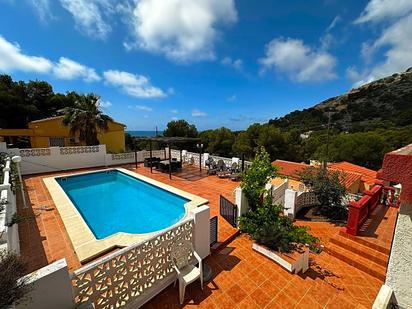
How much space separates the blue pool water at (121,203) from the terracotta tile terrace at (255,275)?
5.13 feet

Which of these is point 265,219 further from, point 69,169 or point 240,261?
point 69,169

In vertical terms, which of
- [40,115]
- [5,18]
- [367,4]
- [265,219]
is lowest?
[265,219]

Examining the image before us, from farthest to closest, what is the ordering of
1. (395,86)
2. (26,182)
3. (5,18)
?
(395,86)
(26,182)
(5,18)

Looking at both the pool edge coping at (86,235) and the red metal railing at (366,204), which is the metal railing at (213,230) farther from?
the red metal railing at (366,204)

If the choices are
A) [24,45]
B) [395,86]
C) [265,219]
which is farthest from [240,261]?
[395,86]

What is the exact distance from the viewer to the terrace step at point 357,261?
432 cm

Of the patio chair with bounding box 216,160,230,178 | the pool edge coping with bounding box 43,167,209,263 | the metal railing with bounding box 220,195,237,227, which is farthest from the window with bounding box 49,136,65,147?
the metal railing with bounding box 220,195,237,227

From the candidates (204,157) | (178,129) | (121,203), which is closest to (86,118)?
(121,203)

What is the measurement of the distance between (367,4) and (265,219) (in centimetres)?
1281

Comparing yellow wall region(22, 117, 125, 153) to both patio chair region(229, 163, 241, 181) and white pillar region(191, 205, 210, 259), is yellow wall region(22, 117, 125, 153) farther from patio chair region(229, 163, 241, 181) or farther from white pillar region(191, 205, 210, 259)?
white pillar region(191, 205, 210, 259)

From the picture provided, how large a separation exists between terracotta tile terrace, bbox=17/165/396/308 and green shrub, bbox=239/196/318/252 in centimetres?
44

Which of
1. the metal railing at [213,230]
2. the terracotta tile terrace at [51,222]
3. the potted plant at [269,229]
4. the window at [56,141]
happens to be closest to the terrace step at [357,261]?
the potted plant at [269,229]

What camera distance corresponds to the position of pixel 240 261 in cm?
469

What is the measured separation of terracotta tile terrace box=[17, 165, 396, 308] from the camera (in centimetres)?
362
